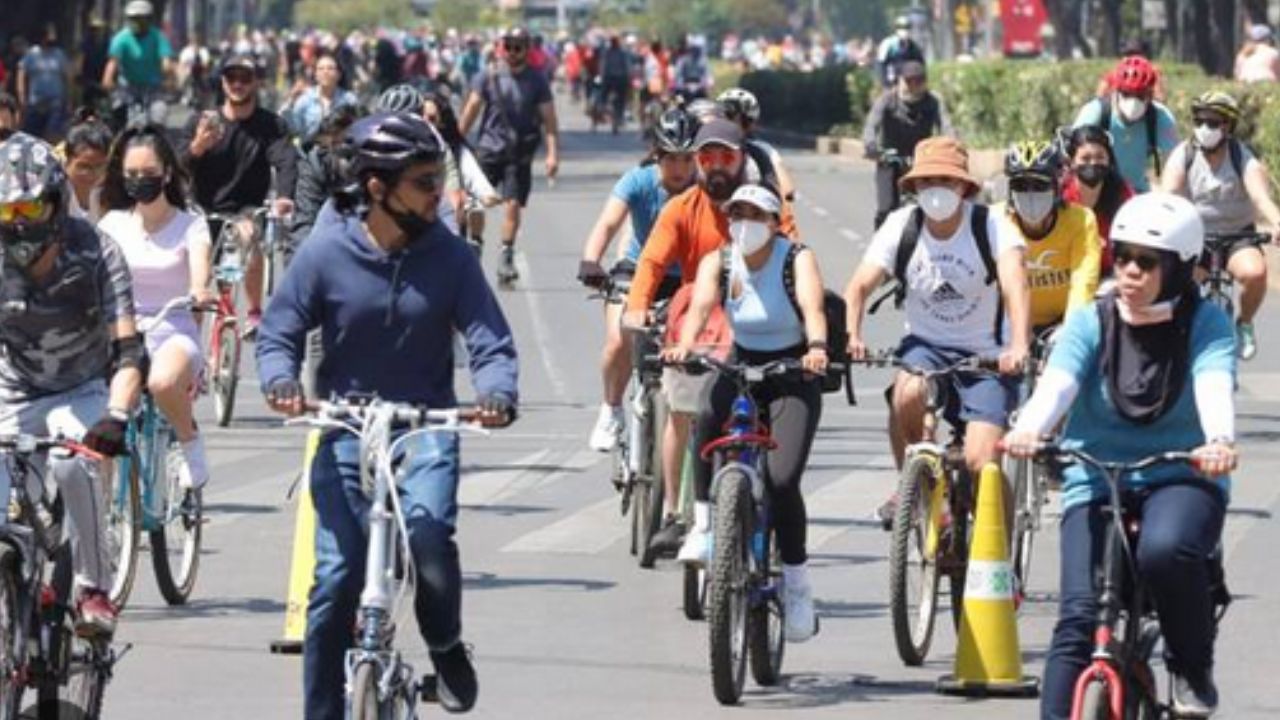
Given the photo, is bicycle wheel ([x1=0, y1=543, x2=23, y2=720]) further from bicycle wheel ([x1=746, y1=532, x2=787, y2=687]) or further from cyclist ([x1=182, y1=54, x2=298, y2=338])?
cyclist ([x1=182, y1=54, x2=298, y2=338])

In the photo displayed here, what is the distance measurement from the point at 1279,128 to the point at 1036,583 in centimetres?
1776

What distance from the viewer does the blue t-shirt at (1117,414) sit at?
31.8 ft

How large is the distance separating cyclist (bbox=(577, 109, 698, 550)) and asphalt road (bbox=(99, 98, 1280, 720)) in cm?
38

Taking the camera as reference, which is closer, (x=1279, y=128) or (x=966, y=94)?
(x=1279, y=128)

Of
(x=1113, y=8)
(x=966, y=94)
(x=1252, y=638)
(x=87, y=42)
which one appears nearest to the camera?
(x=1252, y=638)

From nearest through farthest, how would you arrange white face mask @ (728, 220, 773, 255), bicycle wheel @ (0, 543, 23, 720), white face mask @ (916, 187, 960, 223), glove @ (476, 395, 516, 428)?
glove @ (476, 395, 516, 428)
bicycle wheel @ (0, 543, 23, 720)
white face mask @ (728, 220, 773, 255)
white face mask @ (916, 187, 960, 223)

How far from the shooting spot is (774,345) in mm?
12953

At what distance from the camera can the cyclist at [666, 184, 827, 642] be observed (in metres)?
12.5

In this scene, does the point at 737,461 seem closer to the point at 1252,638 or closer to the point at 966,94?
the point at 1252,638

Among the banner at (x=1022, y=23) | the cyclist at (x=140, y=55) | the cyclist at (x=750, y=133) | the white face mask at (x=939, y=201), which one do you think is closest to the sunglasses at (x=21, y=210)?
the white face mask at (x=939, y=201)

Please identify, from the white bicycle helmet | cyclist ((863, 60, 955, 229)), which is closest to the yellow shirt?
the white bicycle helmet

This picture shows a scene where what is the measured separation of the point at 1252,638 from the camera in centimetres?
1364

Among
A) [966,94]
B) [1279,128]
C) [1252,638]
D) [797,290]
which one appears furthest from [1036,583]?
[966,94]

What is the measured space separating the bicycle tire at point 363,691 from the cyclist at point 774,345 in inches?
139
